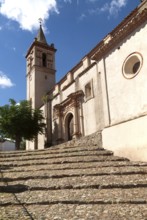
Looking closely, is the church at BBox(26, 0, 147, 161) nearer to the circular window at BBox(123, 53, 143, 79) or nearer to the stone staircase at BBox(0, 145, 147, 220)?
the circular window at BBox(123, 53, 143, 79)

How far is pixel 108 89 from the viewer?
13.3 meters

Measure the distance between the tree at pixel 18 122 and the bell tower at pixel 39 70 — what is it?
193 inches

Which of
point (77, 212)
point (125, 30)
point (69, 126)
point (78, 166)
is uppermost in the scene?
point (125, 30)

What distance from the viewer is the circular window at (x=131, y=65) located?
12199mm

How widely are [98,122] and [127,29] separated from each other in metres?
7.45

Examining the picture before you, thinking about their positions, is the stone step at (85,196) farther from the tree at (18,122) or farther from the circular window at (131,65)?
the tree at (18,122)

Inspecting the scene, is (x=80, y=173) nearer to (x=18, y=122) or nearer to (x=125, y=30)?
(x=125, y=30)

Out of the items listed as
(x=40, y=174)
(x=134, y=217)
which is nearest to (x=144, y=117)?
(x=40, y=174)

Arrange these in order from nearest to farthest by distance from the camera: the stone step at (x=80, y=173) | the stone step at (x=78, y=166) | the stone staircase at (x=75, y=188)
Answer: the stone staircase at (x=75, y=188) < the stone step at (x=80, y=173) < the stone step at (x=78, y=166)

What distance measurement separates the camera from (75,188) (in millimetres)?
7574

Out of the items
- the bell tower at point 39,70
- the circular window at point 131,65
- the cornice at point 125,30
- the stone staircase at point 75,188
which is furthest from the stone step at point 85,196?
the bell tower at point 39,70

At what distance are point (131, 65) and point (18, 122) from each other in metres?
13.4

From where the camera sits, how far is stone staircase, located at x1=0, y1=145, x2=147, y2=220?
5797 millimetres

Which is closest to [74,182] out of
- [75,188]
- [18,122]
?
[75,188]
